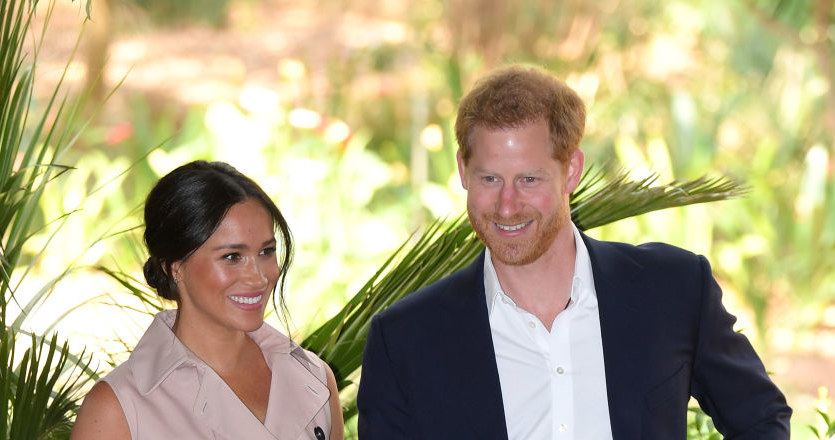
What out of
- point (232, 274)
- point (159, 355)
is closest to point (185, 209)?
point (232, 274)

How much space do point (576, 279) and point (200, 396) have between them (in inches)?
27.2

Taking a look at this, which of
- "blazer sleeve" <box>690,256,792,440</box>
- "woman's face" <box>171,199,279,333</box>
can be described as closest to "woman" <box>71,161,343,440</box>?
"woman's face" <box>171,199,279,333</box>

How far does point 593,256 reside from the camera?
201 cm

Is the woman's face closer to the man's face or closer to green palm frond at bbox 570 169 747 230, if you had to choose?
the man's face

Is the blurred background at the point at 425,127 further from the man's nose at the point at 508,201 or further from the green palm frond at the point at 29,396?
the man's nose at the point at 508,201

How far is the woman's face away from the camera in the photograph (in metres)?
1.98

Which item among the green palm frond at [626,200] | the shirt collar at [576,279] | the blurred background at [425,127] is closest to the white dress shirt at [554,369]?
the shirt collar at [576,279]

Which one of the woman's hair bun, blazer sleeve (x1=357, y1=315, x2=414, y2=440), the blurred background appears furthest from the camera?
the blurred background

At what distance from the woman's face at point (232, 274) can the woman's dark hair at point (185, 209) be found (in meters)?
0.02

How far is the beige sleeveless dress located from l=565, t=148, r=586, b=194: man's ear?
0.62 meters

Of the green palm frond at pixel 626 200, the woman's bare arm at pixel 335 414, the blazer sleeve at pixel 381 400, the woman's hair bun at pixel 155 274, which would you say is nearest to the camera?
the blazer sleeve at pixel 381 400

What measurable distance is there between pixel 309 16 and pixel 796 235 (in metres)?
7.85

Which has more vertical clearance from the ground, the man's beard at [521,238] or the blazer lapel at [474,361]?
the man's beard at [521,238]

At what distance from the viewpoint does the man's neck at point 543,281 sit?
194 centimetres
